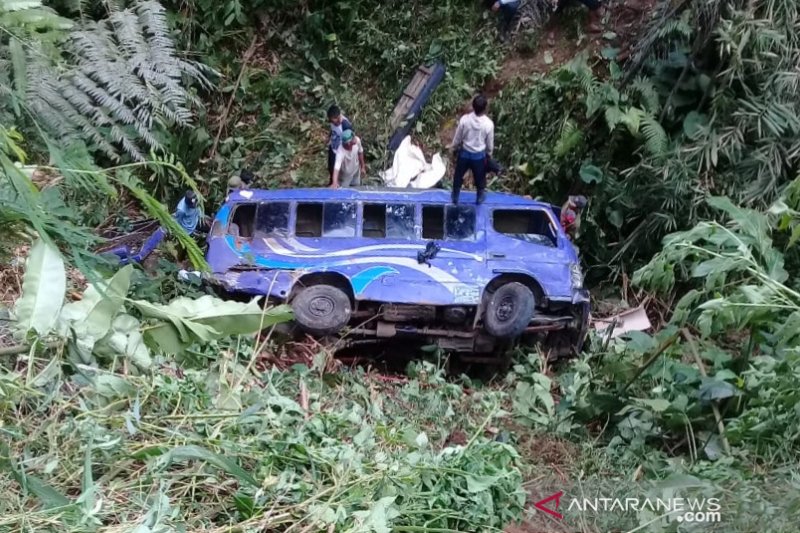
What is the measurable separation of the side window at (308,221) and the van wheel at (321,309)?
611mm

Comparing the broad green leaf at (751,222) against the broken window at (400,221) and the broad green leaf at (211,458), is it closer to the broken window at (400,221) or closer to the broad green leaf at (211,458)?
the broad green leaf at (211,458)

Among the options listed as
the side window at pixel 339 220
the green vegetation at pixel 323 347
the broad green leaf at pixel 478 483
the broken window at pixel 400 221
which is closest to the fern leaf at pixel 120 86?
the green vegetation at pixel 323 347

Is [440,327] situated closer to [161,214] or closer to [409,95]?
[409,95]

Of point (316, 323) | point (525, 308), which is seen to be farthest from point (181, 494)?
point (525, 308)

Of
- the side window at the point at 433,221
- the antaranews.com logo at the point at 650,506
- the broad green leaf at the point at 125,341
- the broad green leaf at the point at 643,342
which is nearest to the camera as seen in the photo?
the broad green leaf at the point at 125,341

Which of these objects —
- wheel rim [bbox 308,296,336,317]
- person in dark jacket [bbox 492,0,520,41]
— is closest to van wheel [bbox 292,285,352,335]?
wheel rim [bbox 308,296,336,317]

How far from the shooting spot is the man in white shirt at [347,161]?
7180mm

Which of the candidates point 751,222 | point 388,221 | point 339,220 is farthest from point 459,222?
point 751,222

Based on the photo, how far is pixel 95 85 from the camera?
757 cm

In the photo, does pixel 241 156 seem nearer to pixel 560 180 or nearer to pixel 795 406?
pixel 560 180

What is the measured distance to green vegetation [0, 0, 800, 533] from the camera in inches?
92.3

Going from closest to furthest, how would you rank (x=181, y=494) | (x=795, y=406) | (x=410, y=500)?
(x=181, y=494), (x=410, y=500), (x=795, y=406)

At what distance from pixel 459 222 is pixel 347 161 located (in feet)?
4.30

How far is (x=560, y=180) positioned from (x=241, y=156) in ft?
11.2
